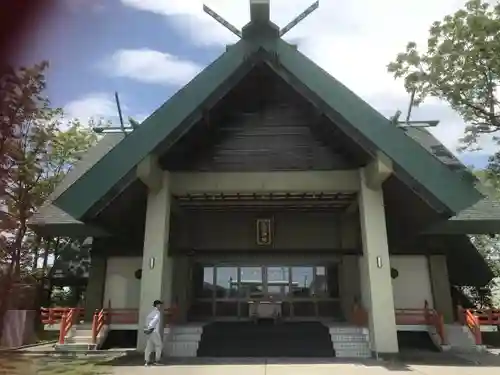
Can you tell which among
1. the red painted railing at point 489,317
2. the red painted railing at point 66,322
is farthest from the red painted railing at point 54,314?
the red painted railing at point 489,317

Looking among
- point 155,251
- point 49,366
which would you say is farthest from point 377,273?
point 49,366

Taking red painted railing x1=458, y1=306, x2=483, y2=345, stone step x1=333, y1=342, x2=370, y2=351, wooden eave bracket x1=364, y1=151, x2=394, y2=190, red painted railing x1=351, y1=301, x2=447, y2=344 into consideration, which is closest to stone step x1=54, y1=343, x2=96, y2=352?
stone step x1=333, y1=342, x2=370, y2=351

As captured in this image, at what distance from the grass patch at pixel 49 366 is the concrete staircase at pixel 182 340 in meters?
1.34

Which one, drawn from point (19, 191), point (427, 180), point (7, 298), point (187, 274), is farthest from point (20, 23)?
point (187, 274)

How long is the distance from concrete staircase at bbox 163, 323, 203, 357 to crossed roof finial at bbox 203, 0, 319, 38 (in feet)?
19.5

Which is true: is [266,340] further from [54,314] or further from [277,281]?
[54,314]

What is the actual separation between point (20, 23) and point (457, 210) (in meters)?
7.40

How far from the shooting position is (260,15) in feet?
23.5

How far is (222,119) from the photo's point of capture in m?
8.78

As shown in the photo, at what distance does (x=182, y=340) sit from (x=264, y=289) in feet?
11.0

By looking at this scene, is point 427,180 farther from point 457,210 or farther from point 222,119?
point 222,119

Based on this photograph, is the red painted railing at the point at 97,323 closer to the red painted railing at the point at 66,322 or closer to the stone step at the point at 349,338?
the red painted railing at the point at 66,322

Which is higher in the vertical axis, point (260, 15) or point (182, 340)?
point (260, 15)

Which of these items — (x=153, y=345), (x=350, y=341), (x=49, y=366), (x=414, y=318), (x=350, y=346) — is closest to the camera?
(x=49, y=366)
